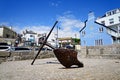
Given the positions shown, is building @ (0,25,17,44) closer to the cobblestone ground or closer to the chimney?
the chimney

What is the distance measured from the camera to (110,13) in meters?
44.9

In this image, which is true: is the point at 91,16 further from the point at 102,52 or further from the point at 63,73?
the point at 63,73

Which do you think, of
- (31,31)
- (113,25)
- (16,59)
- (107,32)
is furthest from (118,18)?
(31,31)

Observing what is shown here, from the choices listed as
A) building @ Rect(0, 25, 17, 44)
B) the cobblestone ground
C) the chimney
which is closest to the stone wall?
the cobblestone ground

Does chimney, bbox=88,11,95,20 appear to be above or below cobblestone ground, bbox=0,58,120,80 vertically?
above

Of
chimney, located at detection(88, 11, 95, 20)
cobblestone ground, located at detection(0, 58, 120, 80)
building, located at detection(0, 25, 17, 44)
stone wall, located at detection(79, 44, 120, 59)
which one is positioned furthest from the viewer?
building, located at detection(0, 25, 17, 44)

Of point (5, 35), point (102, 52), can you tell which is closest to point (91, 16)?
point (102, 52)

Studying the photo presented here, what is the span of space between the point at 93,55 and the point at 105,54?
5.63 ft

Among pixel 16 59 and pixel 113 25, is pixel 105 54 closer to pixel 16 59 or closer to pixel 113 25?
pixel 16 59

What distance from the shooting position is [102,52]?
18.3m

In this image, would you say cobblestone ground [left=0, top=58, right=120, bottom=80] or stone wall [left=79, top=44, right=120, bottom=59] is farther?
stone wall [left=79, top=44, right=120, bottom=59]

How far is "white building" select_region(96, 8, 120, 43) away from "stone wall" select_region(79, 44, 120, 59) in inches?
724

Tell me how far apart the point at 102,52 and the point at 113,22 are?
2719cm

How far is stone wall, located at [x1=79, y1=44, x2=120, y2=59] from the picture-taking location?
16895mm
